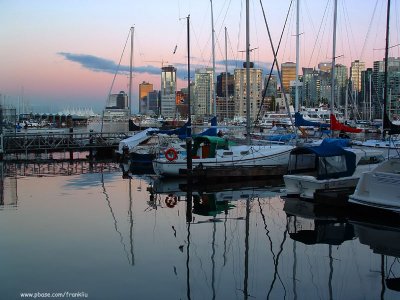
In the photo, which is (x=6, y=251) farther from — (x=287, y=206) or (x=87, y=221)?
(x=287, y=206)

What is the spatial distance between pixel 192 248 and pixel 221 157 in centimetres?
1603

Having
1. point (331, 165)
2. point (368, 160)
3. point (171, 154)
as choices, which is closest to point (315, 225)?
point (331, 165)

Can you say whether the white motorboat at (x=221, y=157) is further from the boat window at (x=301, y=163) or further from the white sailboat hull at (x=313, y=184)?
the white sailboat hull at (x=313, y=184)

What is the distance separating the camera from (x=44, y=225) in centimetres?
1766

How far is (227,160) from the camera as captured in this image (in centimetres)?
3017

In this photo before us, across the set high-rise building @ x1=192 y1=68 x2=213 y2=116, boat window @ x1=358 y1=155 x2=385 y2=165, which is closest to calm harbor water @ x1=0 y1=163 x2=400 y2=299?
boat window @ x1=358 y1=155 x2=385 y2=165

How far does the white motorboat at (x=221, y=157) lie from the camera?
98.8 ft

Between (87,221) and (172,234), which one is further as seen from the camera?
(87,221)

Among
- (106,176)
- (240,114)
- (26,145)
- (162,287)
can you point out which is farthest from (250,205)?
(240,114)

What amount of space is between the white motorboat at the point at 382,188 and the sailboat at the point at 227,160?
11.8 metres

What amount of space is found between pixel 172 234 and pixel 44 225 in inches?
187

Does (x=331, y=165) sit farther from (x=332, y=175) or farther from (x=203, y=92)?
(x=203, y=92)

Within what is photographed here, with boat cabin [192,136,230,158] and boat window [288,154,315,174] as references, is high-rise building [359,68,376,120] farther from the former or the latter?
boat window [288,154,315,174]

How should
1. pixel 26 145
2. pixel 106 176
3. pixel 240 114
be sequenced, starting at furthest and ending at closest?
1. pixel 240 114
2. pixel 26 145
3. pixel 106 176
